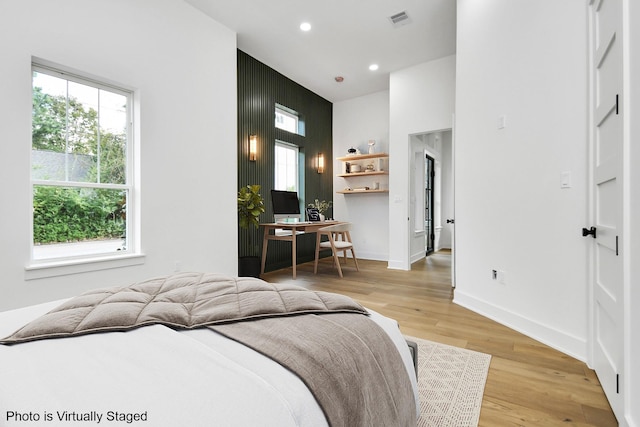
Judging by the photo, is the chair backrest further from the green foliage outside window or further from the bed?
the bed

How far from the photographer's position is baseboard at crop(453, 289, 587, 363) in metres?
1.97

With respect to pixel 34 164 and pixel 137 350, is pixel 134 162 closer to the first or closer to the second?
pixel 34 164

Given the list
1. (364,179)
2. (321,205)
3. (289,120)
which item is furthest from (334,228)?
(289,120)

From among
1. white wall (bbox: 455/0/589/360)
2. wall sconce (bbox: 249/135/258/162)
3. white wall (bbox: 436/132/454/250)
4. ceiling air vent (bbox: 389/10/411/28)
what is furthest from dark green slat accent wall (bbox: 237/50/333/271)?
white wall (bbox: 436/132/454/250)

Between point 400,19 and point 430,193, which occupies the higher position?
point 400,19

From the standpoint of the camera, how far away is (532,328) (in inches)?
89.9

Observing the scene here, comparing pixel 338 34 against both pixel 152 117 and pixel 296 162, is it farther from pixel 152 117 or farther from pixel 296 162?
pixel 152 117

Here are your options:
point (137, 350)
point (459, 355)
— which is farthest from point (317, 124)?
point (137, 350)

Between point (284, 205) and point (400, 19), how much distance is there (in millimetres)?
2850

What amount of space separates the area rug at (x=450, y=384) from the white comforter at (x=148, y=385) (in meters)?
1.03

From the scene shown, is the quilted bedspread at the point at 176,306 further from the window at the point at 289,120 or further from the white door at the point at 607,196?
the window at the point at 289,120

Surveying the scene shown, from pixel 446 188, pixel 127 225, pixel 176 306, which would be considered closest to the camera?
pixel 176 306

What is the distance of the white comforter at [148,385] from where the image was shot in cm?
56

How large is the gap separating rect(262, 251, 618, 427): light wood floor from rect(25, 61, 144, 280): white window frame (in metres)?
1.98
